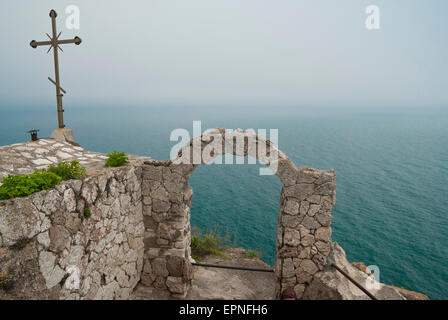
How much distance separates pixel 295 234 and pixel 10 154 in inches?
331

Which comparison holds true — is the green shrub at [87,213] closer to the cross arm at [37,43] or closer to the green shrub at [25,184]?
the green shrub at [25,184]

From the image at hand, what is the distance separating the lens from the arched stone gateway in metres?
7.84

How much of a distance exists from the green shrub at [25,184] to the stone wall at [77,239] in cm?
15

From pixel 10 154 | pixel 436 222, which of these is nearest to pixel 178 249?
pixel 10 154

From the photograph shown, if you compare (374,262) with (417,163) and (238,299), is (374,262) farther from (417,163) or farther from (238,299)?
(417,163)

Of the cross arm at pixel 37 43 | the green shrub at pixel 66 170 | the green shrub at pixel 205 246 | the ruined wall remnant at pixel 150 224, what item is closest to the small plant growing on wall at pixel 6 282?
the ruined wall remnant at pixel 150 224

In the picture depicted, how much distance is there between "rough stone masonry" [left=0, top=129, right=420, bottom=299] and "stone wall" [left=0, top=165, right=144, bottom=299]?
0.08 feet

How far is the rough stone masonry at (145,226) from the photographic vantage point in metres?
5.43

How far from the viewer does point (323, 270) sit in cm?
816

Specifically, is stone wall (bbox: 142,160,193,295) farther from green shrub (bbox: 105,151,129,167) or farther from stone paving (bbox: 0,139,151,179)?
stone paving (bbox: 0,139,151,179)

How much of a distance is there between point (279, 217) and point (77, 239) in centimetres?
567

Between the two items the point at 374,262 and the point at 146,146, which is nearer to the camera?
the point at 374,262

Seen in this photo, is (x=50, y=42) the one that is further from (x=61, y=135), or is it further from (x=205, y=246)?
(x=205, y=246)
